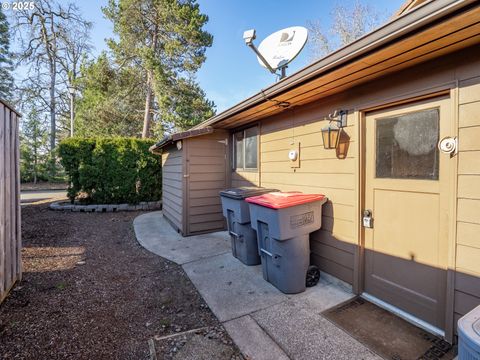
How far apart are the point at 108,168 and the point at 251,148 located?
5747 mm

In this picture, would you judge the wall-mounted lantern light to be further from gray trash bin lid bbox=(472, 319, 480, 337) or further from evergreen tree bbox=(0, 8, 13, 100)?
evergreen tree bbox=(0, 8, 13, 100)

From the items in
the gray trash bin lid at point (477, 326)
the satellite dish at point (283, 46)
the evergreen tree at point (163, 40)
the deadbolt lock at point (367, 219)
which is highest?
the evergreen tree at point (163, 40)

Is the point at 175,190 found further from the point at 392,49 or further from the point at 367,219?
the point at 392,49

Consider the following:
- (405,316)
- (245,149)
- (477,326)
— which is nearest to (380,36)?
(477,326)

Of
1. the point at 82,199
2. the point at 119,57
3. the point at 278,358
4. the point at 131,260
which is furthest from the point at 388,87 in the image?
the point at 119,57

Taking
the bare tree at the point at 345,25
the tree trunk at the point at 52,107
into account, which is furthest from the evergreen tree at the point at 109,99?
the bare tree at the point at 345,25

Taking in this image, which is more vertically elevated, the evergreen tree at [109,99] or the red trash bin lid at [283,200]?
the evergreen tree at [109,99]

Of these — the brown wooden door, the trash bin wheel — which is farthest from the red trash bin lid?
the trash bin wheel

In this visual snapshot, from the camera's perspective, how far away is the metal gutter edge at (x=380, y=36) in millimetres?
1428

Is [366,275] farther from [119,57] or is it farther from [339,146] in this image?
[119,57]

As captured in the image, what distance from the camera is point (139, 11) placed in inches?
428

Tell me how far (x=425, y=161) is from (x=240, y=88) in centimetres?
1243

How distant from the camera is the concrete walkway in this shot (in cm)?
193

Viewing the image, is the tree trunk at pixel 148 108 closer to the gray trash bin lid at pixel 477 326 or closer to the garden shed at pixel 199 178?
the garden shed at pixel 199 178
